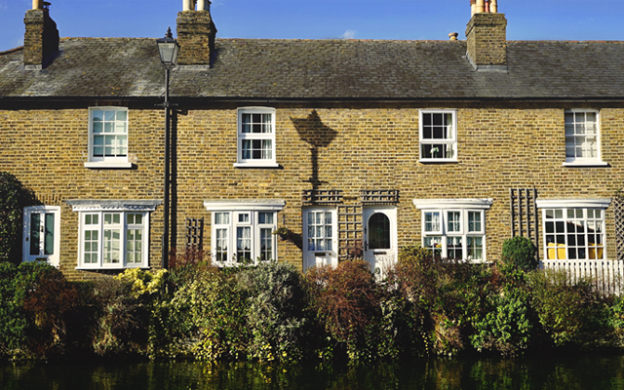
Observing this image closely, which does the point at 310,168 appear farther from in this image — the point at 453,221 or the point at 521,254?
the point at 521,254

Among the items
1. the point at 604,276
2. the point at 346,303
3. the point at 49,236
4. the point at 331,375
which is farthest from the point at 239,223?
the point at 604,276

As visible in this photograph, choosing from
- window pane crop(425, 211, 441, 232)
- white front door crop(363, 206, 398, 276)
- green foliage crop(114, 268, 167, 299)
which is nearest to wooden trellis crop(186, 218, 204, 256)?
green foliage crop(114, 268, 167, 299)

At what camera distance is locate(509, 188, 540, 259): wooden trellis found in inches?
627

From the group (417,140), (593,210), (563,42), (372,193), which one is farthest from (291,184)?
(563,42)

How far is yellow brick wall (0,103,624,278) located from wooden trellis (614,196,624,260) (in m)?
0.16

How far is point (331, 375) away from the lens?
393 inches

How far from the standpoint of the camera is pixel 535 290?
12.1 m

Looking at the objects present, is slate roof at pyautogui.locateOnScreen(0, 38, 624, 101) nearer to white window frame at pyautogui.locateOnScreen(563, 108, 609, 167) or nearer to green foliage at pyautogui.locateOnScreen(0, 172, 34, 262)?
white window frame at pyautogui.locateOnScreen(563, 108, 609, 167)

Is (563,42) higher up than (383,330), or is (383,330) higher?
(563,42)

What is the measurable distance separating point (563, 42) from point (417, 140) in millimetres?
7550

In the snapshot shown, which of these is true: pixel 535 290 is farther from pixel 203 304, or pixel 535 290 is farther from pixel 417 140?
pixel 203 304

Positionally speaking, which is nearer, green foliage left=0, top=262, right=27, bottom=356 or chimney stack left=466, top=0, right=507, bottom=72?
green foliage left=0, top=262, right=27, bottom=356

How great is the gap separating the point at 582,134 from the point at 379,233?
22.2 feet

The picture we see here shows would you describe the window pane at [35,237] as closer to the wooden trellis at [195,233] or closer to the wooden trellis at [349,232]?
the wooden trellis at [195,233]
